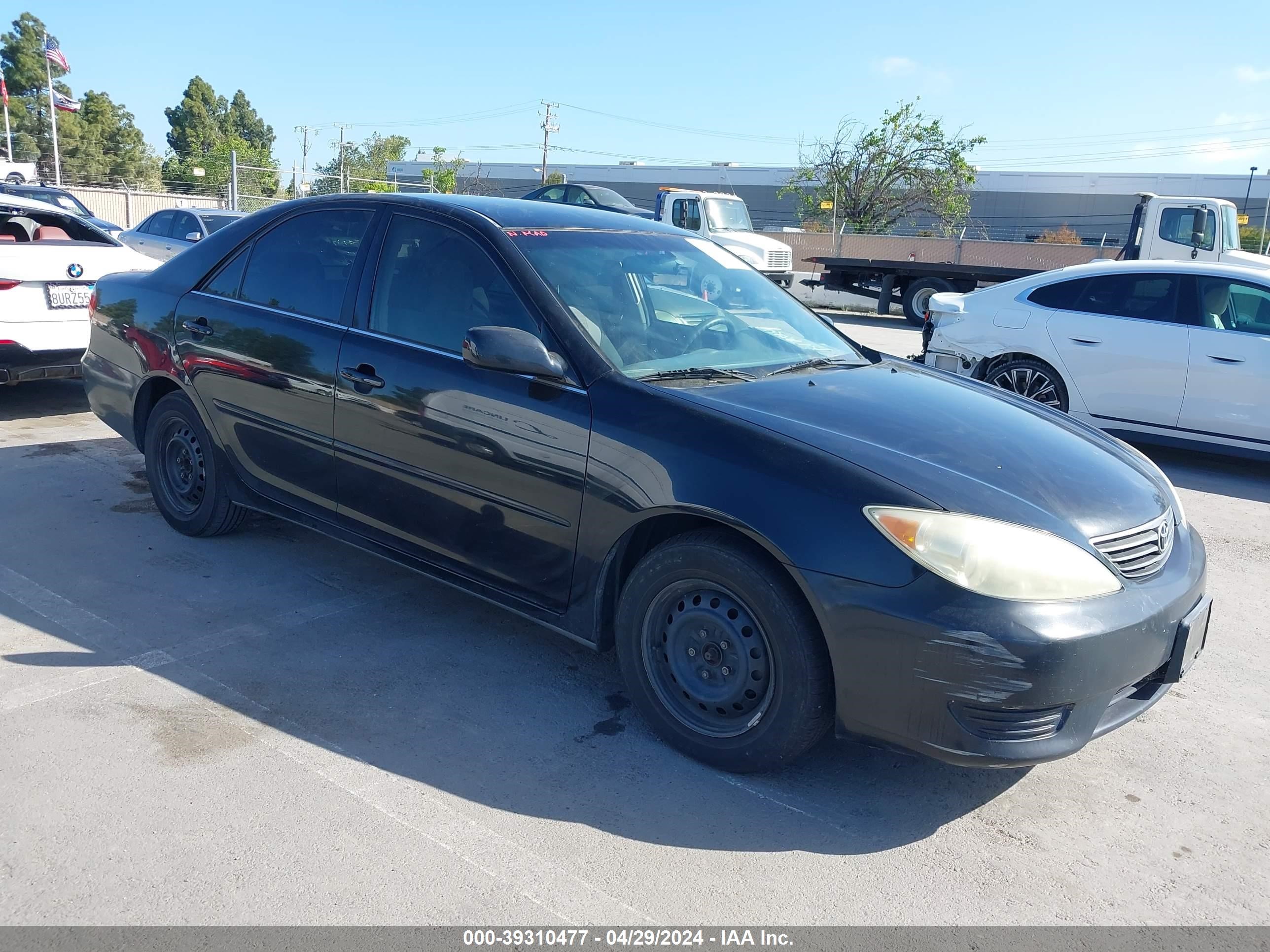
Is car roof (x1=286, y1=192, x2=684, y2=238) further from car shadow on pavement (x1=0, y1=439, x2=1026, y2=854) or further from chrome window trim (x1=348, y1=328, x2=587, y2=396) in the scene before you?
car shadow on pavement (x1=0, y1=439, x2=1026, y2=854)

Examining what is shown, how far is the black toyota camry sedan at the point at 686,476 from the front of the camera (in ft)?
9.23

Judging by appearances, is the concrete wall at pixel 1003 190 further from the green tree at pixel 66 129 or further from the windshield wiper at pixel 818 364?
the windshield wiper at pixel 818 364

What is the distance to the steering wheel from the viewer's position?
3924 mm

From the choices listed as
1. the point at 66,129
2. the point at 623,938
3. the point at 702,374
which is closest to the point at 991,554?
the point at 702,374

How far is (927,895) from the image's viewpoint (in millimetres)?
2697

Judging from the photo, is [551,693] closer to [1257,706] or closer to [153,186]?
[1257,706]

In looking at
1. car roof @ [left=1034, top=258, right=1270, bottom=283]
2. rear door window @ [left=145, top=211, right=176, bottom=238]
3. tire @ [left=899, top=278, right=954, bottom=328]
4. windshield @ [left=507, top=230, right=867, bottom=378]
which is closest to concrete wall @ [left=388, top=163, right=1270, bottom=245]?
tire @ [left=899, top=278, right=954, bottom=328]

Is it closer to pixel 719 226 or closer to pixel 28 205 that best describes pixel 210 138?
pixel 719 226

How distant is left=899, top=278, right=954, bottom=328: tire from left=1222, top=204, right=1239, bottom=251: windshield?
14.7ft

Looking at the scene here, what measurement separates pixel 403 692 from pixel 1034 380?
251 inches

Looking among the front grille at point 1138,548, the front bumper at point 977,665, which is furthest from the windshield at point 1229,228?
the front bumper at point 977,665

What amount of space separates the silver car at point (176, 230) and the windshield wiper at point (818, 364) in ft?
42.6

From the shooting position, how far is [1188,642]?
311cm

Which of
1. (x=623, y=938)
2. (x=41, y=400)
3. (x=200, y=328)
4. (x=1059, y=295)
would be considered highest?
(x=1059, y=295)
